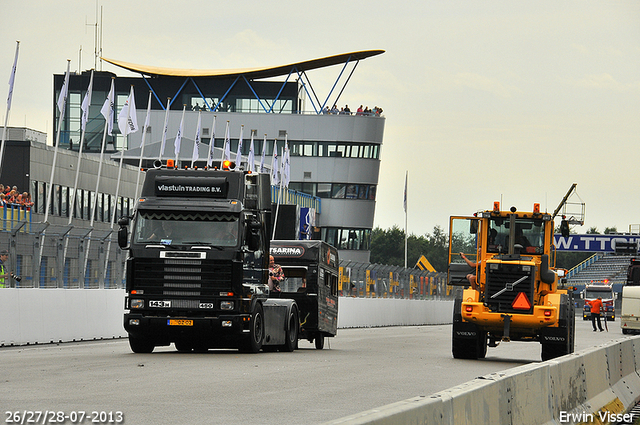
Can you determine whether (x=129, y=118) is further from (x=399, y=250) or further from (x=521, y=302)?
(x=399, y=250)

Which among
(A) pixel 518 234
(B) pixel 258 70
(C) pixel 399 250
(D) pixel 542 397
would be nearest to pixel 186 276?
(A) pixel 518 234

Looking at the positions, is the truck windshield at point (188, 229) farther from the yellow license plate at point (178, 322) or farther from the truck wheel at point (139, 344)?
the truck wheel at point (139, 344)

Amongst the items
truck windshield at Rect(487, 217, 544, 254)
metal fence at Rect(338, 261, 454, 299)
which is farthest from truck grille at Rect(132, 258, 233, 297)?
metal fence at Rect(338, 261, 454, 299)

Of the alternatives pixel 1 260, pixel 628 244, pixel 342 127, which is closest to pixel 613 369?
pixel 1 260

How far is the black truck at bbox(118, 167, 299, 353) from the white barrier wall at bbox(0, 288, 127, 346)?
3635 millimetres

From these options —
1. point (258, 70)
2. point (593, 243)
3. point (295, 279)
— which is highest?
point (258, 70)

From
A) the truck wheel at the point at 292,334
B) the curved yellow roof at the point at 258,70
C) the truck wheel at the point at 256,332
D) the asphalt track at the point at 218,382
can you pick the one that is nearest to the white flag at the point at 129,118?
the asphalt track at the point at 218,382

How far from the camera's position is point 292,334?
21719mm

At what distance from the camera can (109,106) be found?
140 ft

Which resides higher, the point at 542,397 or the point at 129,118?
the point at 129,118

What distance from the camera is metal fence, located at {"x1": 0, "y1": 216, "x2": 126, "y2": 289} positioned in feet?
72.6

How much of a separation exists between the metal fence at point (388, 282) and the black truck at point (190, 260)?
68.9ft

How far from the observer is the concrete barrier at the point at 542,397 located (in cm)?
580

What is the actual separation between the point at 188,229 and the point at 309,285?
18.0ft
